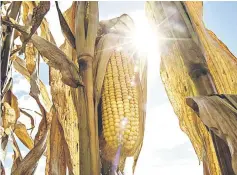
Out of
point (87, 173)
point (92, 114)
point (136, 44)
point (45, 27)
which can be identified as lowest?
point (87, 173)

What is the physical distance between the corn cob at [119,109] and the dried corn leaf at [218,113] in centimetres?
33

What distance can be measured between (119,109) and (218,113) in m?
0.41

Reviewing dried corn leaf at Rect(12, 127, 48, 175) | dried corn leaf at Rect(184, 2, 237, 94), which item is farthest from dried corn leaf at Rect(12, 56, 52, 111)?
dried corn leaf at Rect(184, 2, 237, 94)

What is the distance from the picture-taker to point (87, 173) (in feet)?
2.82

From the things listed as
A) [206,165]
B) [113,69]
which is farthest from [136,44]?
[206,165]

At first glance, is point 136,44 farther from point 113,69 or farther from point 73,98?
point 73,98

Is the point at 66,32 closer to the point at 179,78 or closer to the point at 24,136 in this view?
the point at 179,78

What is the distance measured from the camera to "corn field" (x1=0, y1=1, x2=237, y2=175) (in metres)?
0.80

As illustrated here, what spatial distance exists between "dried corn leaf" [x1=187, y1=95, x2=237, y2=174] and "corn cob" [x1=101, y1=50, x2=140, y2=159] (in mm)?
326

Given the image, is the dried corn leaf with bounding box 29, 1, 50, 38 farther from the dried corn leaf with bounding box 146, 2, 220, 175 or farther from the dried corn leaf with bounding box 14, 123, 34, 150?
the dried corn leaf with bounding box 14, 123, 34, 150

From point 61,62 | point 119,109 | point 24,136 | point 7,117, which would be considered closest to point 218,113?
point 119,109

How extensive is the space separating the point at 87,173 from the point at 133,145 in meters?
0.18

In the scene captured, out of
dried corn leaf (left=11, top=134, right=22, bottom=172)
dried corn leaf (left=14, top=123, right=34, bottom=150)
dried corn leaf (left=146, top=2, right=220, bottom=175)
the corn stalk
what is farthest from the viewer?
dried corn leaf (left=14, top=123, right=34, bottom=150)

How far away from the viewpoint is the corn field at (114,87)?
2.61 feet
